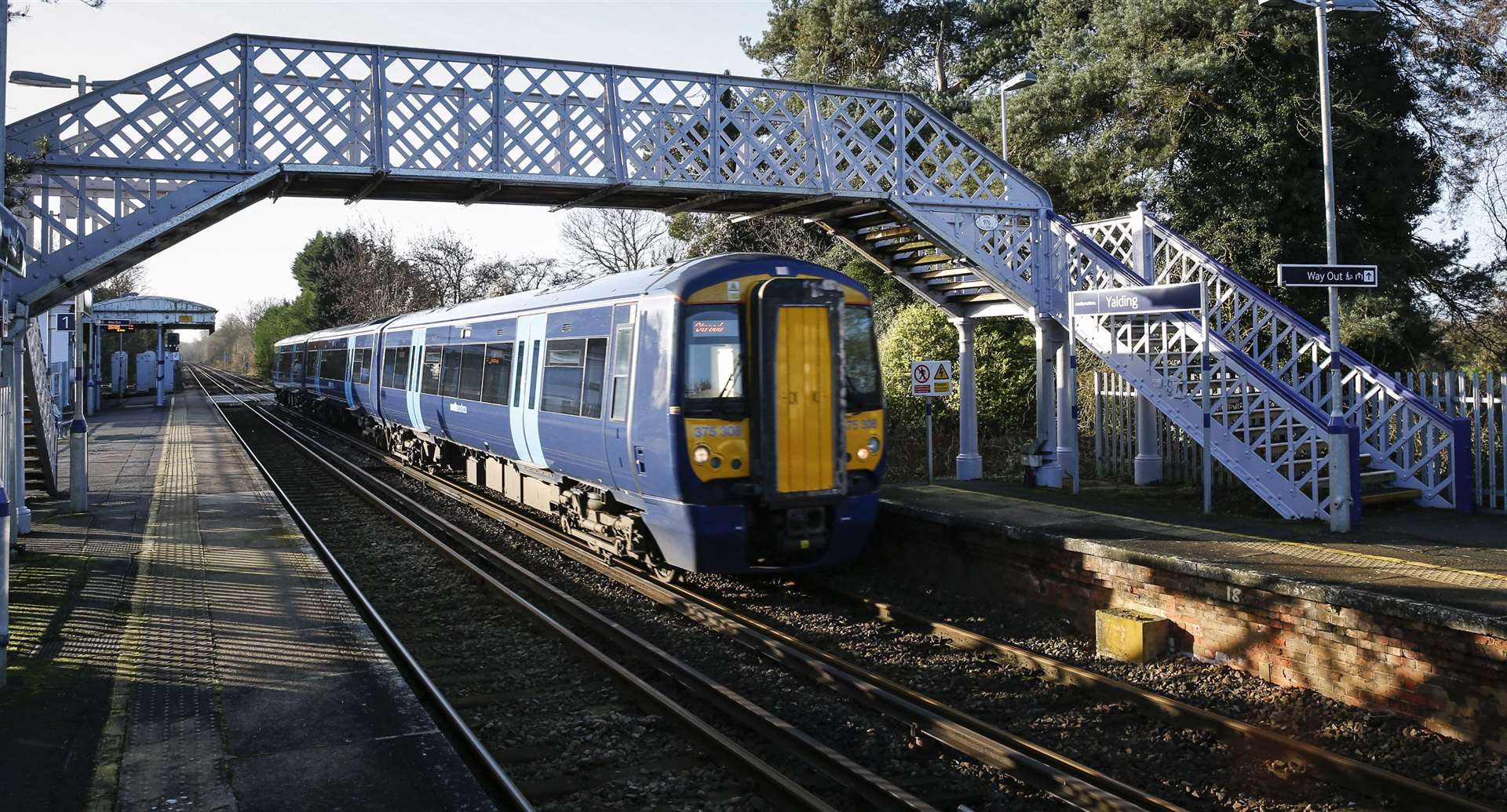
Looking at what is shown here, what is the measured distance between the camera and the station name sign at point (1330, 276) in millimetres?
9523

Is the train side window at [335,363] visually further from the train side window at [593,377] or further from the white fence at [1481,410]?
the white fence at [1481,410]

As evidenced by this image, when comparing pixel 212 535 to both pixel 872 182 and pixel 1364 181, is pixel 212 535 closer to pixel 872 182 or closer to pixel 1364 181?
pixel 872 182

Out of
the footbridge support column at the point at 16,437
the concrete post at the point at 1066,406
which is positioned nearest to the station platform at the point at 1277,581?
the concrete post at the point at 1066,406

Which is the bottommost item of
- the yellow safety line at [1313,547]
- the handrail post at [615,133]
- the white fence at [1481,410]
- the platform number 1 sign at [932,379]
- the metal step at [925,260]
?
the yellow safety line at [1313,547]

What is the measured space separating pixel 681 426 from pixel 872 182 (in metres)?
5.47

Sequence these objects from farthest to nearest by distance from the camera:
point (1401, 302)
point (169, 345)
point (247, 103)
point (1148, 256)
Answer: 1. point (169, 345)
2. point (1401, 302)
3. point (1148, 256)
4. point (247, 103)

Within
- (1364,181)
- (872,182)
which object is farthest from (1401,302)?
(872,182)

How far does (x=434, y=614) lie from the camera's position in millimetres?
9016

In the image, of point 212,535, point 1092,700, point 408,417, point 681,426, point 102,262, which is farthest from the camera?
point 408,417

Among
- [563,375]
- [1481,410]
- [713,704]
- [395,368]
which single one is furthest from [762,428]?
[395,368]

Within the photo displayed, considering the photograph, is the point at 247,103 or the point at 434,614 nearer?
the point at 434,614

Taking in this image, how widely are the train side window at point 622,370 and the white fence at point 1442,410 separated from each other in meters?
7.17

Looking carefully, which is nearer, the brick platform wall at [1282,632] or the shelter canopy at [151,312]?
the brick platform wall at [1282,632]

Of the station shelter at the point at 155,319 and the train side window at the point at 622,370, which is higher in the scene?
the station shelter at the point at 155,319
